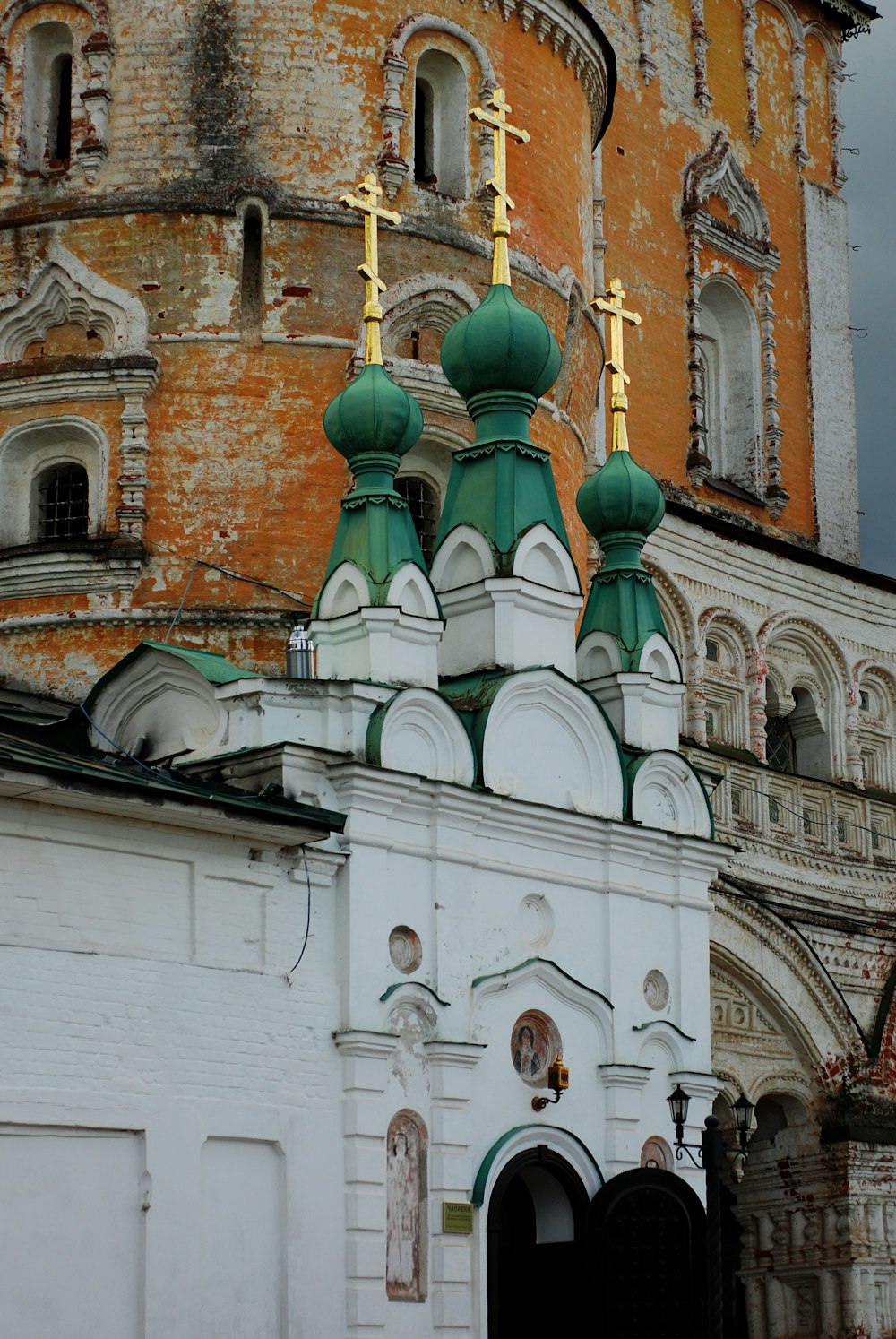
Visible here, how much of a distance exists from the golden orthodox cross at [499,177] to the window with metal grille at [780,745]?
5.60m

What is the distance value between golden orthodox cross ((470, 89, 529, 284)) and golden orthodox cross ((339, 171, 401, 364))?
60 cm

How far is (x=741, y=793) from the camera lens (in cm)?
1772

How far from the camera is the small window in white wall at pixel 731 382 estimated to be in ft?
65.5

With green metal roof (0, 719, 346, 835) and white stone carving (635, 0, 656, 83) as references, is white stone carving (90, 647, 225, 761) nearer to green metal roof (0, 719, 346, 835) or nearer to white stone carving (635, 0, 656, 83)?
green metal roof (0, 719, 346, 835)

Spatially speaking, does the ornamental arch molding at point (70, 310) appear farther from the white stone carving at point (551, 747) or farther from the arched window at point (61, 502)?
the white stone carving at point (551, 747)

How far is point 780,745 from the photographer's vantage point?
61.9 ft

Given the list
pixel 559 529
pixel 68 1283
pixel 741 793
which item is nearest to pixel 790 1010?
pixel 741 793

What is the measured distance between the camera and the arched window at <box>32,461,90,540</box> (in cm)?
1459

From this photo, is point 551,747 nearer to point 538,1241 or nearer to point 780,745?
point 538,1241

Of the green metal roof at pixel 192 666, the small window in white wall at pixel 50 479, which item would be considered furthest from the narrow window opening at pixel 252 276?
the green metal roof at pixel 192 666

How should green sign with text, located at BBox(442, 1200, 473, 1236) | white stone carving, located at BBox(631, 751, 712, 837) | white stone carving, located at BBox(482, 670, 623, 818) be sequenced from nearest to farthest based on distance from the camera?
green sign with text, located at BBox(442, 1200, 473, 1236) → white stone carving, located at BBox(482, 670, 623, 818) → white stone carving, located at BBox(631, 751, 712, 837)

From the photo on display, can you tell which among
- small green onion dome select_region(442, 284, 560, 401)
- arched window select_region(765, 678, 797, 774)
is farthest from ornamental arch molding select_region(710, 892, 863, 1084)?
small green onion dome select_region(442, 284, 560, 401)

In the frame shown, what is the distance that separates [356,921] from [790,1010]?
621 centimetres

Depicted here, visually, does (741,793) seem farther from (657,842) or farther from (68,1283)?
(68,1283)
